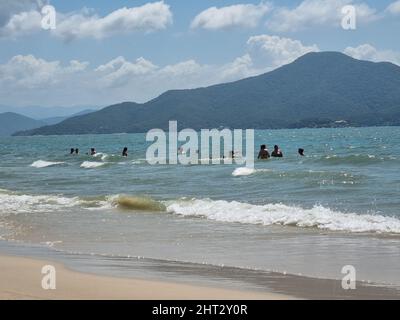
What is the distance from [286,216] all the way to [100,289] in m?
7.93

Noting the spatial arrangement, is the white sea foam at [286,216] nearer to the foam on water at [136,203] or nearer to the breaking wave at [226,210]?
the breaking wave at [226,210]

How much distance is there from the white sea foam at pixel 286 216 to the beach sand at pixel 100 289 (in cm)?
614

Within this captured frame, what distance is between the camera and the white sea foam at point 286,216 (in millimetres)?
12734

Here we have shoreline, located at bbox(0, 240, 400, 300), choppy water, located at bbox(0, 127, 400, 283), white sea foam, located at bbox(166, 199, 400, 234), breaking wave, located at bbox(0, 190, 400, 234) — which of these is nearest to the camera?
shoreline, located at bbox(0, 240, 400, 300)

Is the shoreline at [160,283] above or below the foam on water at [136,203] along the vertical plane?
above

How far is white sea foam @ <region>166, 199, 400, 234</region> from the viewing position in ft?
41.8

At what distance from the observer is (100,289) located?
277 inches

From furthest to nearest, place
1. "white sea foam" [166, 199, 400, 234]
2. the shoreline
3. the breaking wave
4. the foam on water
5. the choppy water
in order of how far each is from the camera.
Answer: the foam on water, the breaking wave, "white sea foam" [166, 199, 400, 234], the choppy water, the shoreline

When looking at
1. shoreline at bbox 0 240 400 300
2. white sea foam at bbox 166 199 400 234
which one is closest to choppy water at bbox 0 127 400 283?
white sea foam at bbox 166 199 400 234

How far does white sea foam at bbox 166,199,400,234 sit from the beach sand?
20.1ft

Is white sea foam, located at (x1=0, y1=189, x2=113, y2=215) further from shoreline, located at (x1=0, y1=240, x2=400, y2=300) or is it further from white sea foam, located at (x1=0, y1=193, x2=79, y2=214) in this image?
shoreline, located at (x1=0, y1=240, x2=400, y2=300)

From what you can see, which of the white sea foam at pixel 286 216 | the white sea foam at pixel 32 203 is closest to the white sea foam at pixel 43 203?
the white sea foam at pixel 32 203
